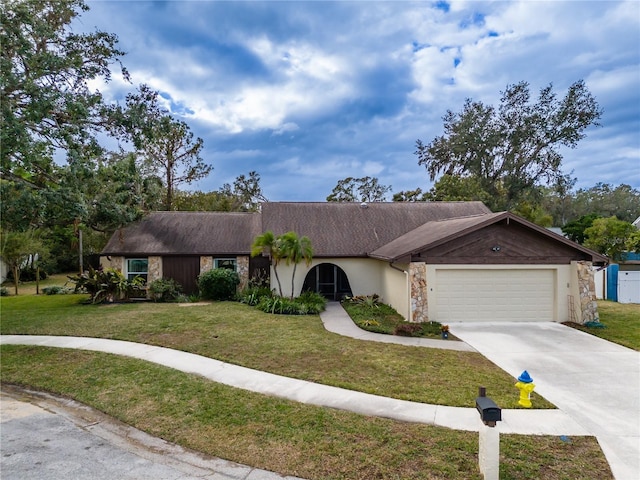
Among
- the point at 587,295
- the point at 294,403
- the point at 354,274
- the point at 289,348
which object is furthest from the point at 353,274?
the point at 294,403

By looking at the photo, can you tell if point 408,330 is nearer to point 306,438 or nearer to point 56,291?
point 306,438

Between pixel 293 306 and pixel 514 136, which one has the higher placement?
pixel 514 136

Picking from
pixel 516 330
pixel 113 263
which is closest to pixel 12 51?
pixel 113 263

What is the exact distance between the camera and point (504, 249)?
468 inches

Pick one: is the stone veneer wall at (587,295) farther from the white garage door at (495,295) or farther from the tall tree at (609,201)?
the tall tree at (609,201)

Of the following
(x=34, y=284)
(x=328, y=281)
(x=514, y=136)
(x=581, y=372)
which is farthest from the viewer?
(x=514, y=136)

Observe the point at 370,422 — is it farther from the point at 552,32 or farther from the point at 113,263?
the point at 113,263

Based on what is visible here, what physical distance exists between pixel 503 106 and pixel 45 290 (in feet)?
133

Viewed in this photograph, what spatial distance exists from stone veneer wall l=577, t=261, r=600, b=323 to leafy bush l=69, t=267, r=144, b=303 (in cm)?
1792

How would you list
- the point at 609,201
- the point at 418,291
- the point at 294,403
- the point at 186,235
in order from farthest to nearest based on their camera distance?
the point at 609,201 < the point at 186,235 < the point at 418,291 < the point at 294,403

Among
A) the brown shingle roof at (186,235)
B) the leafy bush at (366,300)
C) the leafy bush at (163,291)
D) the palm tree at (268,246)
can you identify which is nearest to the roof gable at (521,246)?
the leafy bush at (366,300)

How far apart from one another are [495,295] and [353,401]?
8305mm

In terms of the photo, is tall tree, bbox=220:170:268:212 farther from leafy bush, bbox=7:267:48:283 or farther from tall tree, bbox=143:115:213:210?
leafy bush, bbox=7:267:48:283

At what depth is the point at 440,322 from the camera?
11719 millimetres
